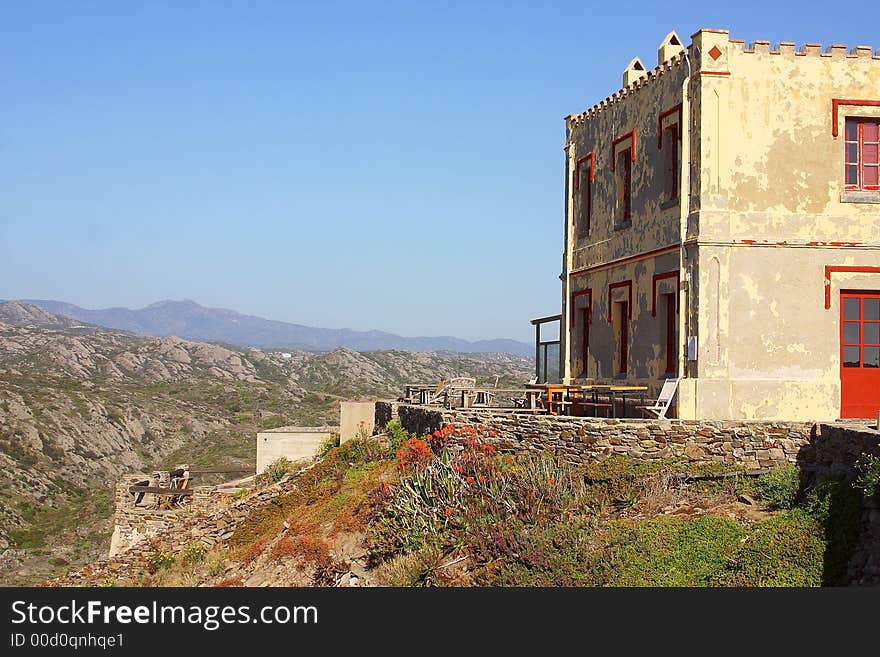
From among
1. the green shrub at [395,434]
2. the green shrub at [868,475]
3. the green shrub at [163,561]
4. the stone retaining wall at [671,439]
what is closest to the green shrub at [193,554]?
the green shrub at [163,561]

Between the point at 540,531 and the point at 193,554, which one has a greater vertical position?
the point at 540,531

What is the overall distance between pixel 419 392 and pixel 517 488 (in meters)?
13.0

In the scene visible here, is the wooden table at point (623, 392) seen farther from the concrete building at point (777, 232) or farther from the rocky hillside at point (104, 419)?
the rocky hillside at point (104, 419)

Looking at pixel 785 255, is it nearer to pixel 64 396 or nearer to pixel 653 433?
pixel 653 433

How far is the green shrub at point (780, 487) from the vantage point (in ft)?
53.1

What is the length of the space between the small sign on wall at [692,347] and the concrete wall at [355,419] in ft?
40.0

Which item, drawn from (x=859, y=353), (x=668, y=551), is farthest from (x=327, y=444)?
(x=668, y=551)

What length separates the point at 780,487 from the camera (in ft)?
54.0

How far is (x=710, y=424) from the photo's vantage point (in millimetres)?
17719

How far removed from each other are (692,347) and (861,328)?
133 inches

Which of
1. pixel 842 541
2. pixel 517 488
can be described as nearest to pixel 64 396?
pixel 517 488

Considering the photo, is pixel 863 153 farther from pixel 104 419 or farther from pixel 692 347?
pixel 104 419

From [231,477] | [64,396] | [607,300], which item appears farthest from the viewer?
[64,396]

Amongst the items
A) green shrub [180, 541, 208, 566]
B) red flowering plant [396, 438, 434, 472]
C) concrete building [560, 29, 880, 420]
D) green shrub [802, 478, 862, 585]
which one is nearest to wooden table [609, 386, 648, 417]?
concrete building [560, 29, 880, 420]
